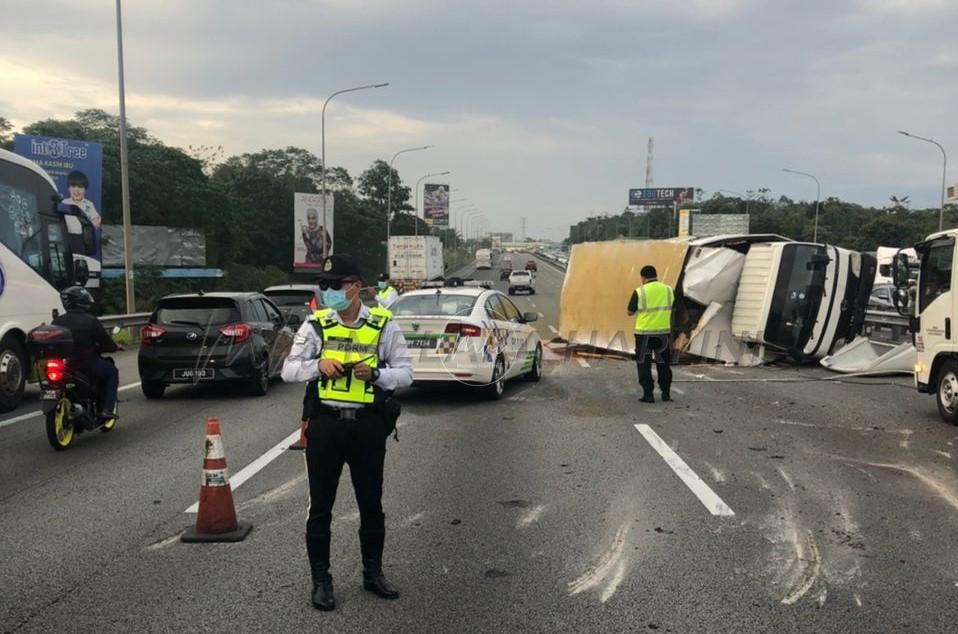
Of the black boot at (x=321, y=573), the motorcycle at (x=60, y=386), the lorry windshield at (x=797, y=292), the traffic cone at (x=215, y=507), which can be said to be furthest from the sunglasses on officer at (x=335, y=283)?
the lorry windshield at (x=797, y=292)

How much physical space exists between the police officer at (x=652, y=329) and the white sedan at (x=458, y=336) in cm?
189

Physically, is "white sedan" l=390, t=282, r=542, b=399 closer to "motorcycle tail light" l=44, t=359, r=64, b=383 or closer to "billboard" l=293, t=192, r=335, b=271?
"motorcycle tail light" l=44, t=359, r=64, b=383

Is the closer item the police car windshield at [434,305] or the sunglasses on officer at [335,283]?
the sunglasses on officer at [335,283]

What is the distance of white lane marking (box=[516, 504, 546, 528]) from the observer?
17.7ft

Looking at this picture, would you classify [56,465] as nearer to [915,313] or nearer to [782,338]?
[915,313]

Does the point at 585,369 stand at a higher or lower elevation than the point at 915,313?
lower

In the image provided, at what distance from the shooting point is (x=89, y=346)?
26.8ft

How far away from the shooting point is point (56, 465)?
23.8 feet

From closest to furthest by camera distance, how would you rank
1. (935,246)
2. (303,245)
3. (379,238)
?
(935,246)
(303,245)
(379,238)

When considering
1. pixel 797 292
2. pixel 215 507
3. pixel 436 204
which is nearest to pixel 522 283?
pixel 797 292

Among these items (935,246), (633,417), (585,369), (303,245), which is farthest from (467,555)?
(303,245)

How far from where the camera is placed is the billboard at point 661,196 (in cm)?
10931

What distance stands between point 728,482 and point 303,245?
123 ft

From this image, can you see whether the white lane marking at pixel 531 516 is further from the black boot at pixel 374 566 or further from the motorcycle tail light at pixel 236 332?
the motorcycle tail light at pixel 236 332
